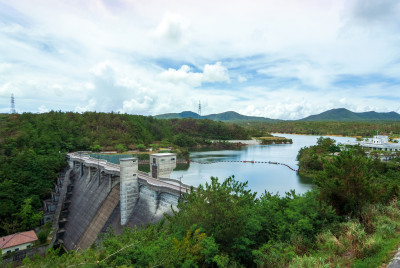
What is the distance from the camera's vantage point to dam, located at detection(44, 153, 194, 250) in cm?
1677

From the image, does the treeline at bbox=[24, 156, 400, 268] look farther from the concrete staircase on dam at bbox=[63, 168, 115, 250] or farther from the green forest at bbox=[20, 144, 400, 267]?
the concrete staircase on dam at bbox=[63, 168, 115, 250]

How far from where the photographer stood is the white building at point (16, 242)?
19562mm

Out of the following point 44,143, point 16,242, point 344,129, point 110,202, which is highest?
point 344,129

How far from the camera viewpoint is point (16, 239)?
800 inches

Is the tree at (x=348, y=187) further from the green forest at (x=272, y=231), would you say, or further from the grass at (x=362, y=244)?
the grass at (x=362, y=244)

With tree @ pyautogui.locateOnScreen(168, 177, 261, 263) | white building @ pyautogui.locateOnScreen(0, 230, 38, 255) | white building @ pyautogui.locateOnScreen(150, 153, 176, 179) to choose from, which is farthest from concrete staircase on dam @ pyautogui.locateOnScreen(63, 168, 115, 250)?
A: tree @ pyautogui.locateOnScreen(168, 177, 261, 263)

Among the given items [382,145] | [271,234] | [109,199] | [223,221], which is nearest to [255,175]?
[382,145]

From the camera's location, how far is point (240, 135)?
110500 millimetres

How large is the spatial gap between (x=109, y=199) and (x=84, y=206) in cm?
491

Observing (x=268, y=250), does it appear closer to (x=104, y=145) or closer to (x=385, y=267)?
(x=385, y=267)

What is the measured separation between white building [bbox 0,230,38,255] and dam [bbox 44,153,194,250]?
2.36 metres

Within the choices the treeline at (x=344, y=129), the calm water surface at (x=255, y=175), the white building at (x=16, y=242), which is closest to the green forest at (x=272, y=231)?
the white building at (x=16, y=242)

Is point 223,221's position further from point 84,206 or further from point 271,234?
point 84,206

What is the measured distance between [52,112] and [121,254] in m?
76.6
